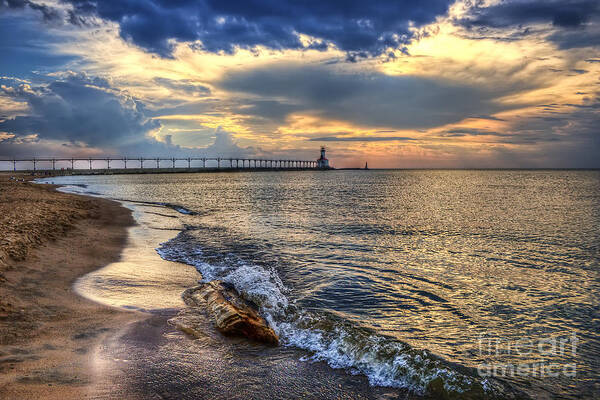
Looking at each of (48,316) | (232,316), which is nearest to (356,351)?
(232,316)

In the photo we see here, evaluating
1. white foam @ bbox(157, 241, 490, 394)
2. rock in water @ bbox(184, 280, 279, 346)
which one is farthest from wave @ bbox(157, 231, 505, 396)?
rock in water @ bbox(184, 280, 279, 346)

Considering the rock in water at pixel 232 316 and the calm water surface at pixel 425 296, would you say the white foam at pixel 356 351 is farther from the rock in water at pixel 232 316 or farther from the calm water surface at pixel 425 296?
the rock in water at pixel 232 316

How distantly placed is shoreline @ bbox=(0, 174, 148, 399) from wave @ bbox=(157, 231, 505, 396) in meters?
3.43

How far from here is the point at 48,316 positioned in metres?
7.13

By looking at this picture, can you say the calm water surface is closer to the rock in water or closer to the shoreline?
the rock in water

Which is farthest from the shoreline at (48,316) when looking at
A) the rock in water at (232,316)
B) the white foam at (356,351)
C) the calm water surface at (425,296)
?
the calm water surface at (425,296)

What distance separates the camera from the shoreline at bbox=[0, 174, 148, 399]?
194 inches

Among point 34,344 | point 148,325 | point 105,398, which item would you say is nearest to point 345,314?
point 148,325

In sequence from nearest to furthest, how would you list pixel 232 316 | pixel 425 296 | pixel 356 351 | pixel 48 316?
pixel 356 351, pixel 48 316, pixel 232 316, pixel 425 296

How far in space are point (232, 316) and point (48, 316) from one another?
3842 millimetres

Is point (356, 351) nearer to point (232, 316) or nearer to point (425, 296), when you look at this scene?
point (232, 316)

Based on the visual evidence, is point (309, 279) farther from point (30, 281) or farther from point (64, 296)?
point (30, 281)

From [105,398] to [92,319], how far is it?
10.2ft

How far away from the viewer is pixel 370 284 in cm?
1154
